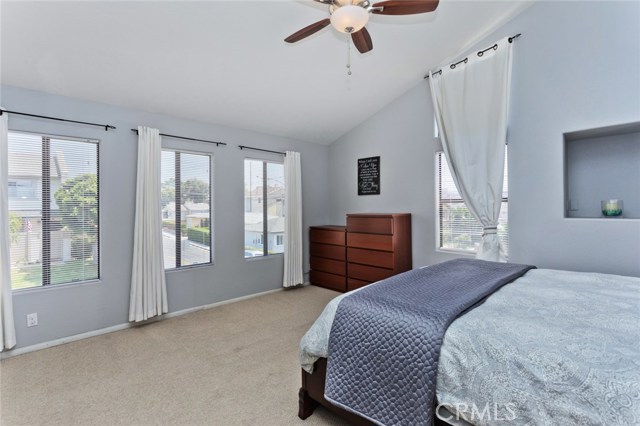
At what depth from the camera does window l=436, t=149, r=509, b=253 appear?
3.48m

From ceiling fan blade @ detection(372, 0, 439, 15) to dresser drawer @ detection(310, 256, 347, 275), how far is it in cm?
309

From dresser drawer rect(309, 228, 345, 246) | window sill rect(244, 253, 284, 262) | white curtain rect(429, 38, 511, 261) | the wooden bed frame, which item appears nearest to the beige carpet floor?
the wooden bed frame

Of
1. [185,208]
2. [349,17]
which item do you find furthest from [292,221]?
[349,17]

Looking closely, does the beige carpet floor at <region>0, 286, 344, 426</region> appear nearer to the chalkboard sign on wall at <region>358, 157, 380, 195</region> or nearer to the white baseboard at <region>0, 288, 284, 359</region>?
the white baseboard at <region>0, 288, 284, 359</region>

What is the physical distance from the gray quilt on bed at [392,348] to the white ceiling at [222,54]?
2123mm

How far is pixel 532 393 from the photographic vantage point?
1.07 meters

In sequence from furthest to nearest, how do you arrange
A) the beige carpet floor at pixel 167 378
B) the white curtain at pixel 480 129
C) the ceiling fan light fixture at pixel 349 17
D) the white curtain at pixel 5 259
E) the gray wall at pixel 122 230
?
1. the white curtain at pixel 480 129
2. the gray wall at pixel 122 230
3. the white curtain at pixel 5 259
4. the beige carpet floor at pixel 167 378
5. the ceiling fan light fixture at pixel 349 17

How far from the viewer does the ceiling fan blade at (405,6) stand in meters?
1.82

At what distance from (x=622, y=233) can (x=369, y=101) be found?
2.94 meters

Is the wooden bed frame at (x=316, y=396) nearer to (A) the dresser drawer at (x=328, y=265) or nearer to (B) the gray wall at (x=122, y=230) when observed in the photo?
(B) the gray wall at (x=122, y=230)

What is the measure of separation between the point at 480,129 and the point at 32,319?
4.65 metres

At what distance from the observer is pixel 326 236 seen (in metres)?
4.50

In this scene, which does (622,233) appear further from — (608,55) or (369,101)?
(369,101)

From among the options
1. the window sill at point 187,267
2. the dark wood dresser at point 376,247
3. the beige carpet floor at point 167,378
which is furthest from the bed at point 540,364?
the window sill at point 187,267
